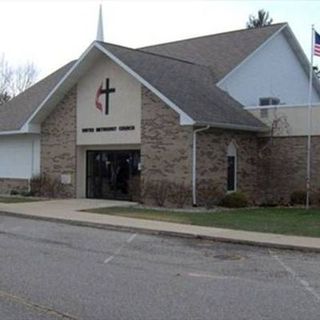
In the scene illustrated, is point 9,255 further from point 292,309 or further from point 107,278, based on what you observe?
point 292,309

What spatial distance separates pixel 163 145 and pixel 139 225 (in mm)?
7368

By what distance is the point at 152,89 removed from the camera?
23953 millimetres

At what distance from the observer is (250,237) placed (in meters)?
15.0

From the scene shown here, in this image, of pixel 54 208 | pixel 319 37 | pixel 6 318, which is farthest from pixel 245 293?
pixel 319 37

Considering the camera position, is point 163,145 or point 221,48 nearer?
point 163,145

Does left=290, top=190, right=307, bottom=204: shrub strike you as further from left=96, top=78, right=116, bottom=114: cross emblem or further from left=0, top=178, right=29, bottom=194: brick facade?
left=0, top=178, right=29, bottom=194: brick facade

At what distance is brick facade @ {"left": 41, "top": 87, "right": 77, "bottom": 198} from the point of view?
2809cm

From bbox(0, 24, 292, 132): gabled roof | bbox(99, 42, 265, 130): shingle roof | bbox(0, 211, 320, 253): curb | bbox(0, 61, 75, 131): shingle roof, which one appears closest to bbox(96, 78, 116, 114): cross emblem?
bbox(0, 24, 292, 132): gabled roof

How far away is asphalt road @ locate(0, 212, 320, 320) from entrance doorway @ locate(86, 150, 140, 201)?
421 inches

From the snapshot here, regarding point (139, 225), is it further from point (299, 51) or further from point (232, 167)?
point (299, 51)

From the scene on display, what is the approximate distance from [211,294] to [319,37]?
16643 millimetres

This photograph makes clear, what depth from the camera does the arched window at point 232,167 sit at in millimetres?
25170

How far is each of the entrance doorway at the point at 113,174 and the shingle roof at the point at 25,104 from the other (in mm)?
4694

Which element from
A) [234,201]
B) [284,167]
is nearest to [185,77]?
[284,167]
